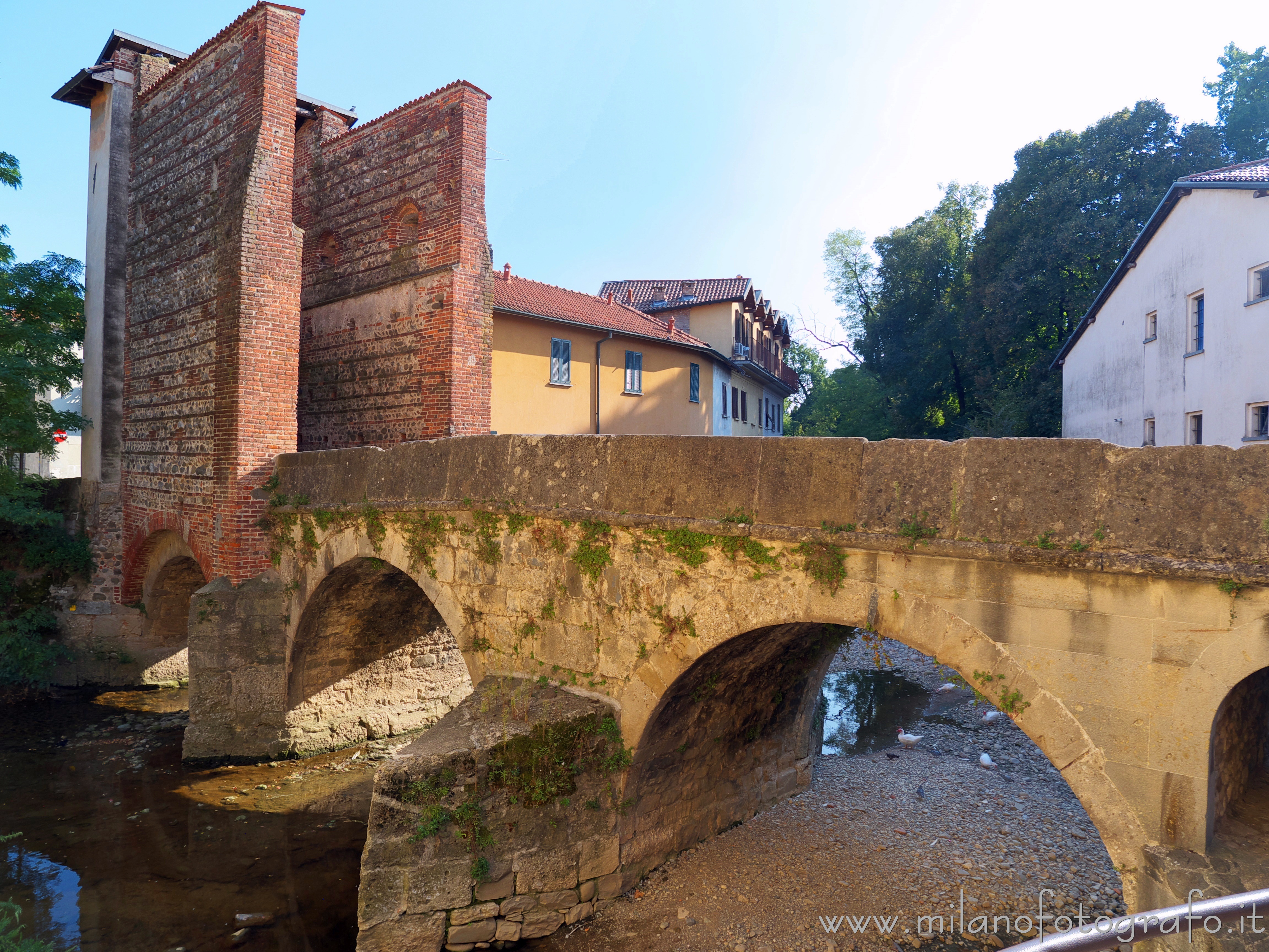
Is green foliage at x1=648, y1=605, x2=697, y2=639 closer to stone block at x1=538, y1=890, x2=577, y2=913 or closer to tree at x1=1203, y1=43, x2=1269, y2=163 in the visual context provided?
stone block at x1=538, y1=890, x2=577, y2=913

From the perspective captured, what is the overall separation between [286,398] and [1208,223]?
15840mm

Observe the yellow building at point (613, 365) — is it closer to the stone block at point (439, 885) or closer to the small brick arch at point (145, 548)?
the small brick arch at point (145, 548)

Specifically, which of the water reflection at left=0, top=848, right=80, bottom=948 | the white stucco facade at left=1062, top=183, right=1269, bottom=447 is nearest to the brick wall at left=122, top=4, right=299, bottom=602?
the water reflection at left=0, top=848, right=80, bottom=948

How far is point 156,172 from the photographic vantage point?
1241 centimetres

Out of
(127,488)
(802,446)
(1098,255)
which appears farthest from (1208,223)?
(127,488)

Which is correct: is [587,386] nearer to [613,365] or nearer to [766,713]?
[613,365]

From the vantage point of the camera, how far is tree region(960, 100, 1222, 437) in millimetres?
22500

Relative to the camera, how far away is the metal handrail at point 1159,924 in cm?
113

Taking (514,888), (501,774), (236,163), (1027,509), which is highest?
(236,163)

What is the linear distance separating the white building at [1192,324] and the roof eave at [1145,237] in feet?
0.11

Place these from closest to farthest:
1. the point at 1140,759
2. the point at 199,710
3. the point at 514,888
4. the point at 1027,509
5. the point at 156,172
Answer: the point at 1140,759
the point at 1027,509
the point at 514,888
the point at 199,710
the point at 156,172

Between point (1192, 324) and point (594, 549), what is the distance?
47.9ft

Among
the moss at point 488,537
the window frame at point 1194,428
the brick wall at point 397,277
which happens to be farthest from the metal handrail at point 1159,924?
the window frame at point 1194,428

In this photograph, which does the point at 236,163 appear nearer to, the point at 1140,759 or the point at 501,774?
the point at 501,774
